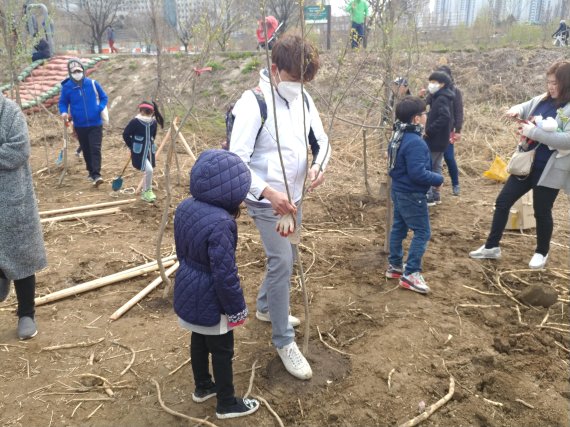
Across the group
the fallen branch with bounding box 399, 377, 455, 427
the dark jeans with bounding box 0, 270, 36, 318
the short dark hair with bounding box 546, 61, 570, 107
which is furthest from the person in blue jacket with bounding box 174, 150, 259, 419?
the short dark hair with bounding box 546, 61, 570, 107

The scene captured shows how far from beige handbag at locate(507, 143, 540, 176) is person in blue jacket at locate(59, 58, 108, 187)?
5.48 m

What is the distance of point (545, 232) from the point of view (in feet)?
13.2

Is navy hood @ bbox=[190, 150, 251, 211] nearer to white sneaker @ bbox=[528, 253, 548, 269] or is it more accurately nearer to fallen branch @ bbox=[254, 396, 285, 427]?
fallen branch @ bbox=[254, 396, 285, 427]

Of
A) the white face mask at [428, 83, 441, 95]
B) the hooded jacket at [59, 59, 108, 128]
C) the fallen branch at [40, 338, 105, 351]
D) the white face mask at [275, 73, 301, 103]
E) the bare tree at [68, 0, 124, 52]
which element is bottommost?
the fallen branch at [40, 338, 105, 351]

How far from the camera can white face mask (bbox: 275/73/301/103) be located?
2520 millimetres

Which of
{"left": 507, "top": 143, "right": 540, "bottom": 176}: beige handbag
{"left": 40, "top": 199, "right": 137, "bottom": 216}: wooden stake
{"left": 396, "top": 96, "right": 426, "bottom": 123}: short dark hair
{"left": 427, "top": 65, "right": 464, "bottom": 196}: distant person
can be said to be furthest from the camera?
{"left": 427, "top": 65, "right": 464, "bottom": 196}: distant person

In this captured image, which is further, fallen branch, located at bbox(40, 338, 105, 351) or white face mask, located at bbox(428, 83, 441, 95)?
white face mask, located at bbox(428, 83, 441, 95)

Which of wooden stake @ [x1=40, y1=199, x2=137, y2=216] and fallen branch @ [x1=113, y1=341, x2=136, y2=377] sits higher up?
wooden stake @ [x1=40, y1=199, x2=137, y2=216]

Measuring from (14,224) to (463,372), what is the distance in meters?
2.88

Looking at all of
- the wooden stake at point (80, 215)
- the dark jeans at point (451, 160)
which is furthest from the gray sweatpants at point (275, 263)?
the dark jeans at point (451, 160)

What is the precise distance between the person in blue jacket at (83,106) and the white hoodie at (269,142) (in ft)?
16.2

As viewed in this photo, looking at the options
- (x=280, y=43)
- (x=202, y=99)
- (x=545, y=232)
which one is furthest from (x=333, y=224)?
(x=202, y=99)

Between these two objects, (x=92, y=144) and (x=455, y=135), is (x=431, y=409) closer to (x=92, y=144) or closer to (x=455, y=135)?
(x=455, y=135)

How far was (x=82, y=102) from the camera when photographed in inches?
263
